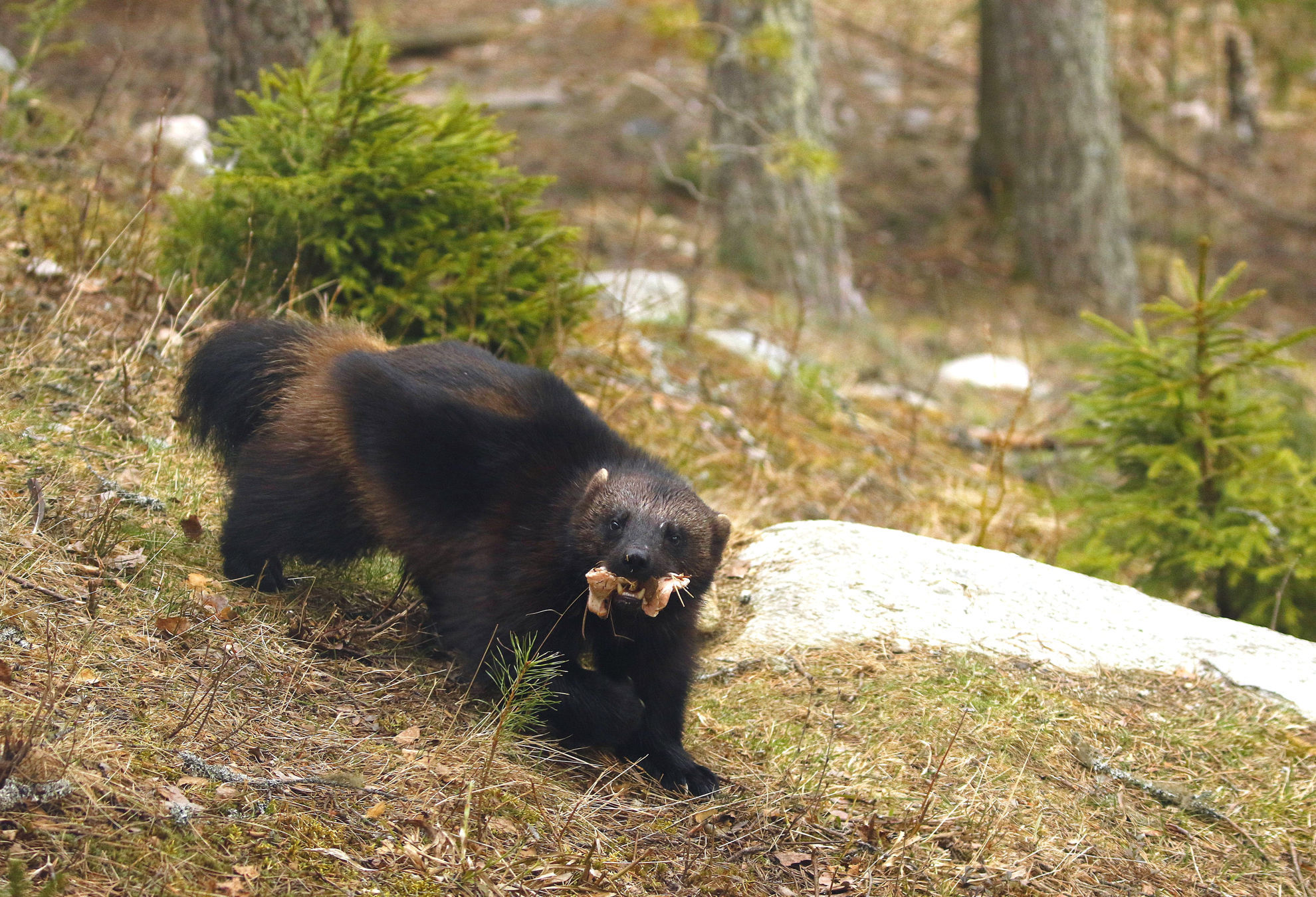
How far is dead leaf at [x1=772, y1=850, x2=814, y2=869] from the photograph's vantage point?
312 cm

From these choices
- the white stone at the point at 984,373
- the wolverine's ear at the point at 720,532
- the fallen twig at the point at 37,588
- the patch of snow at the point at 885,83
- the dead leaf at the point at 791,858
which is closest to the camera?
the dead leaf at the point at 791,858

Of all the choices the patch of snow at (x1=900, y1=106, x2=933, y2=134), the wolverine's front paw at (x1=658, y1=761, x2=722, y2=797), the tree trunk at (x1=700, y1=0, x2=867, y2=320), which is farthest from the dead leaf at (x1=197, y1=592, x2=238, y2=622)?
the patch of snow at (x1=900, y1=106, x2=933, y2=134)

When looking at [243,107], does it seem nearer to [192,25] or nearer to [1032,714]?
[1032,714]

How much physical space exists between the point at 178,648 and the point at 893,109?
49.7ft

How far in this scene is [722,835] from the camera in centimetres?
321

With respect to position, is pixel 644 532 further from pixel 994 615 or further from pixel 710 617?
pixel 994 615

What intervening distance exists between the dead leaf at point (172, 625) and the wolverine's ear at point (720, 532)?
1.61m

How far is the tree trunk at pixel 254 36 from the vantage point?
21.3ft

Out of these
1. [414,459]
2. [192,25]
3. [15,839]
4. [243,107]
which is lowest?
[15,839]

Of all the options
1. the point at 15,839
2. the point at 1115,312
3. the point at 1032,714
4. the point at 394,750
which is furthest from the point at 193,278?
the point at 1115,312

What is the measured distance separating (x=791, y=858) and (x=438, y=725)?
1.08 m

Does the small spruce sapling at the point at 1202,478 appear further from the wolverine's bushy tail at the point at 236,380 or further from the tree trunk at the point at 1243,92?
the tree trunk at the point at 1243,92

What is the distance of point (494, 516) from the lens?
3721 millimetres

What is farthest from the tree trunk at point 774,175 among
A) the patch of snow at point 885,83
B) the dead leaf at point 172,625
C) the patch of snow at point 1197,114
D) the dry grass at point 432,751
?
the patch of snow at point 1197,114
